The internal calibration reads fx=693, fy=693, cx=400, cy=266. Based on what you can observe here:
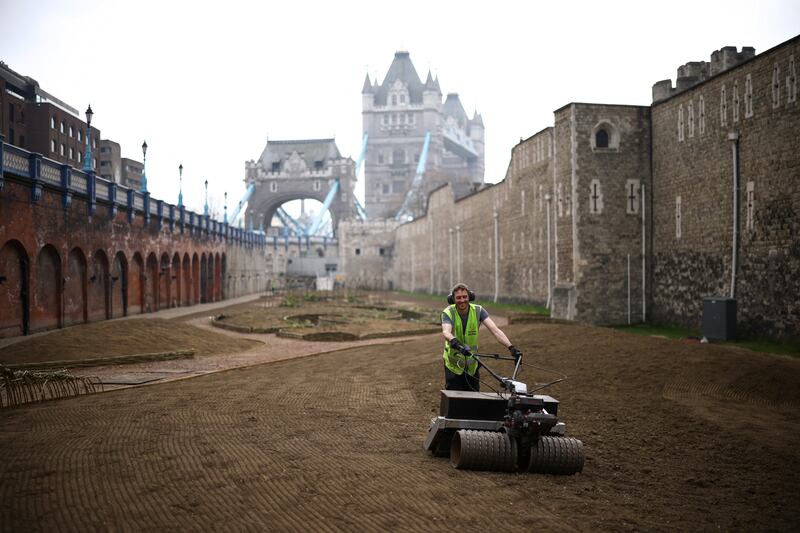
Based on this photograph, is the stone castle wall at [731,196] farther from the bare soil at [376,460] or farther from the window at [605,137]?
the bare soil at [376,460]

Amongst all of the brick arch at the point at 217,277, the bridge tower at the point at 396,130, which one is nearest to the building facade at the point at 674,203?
the brick arch at the point at 217,277

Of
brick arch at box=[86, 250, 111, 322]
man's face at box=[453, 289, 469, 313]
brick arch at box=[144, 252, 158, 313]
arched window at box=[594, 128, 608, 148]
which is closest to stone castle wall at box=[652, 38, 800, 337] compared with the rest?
arched window at box=[594, 128, 608, 148]

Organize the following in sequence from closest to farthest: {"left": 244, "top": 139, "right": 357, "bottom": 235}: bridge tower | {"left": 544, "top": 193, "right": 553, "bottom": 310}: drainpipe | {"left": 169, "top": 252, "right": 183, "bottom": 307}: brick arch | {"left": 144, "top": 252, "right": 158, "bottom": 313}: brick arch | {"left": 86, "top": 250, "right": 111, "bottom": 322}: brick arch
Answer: {"left": 86, "top": 250, "right": 111, "bottom": 322}: brick arch
{"left": 544, "top": 193, "right": 553, "bottom": 310}: drainpipe
{"left": 144, "top": 252, "right": 158, "bottom": 313}: brick arch
{"left": 169, "top": 252, "right": 183, "bottom": 307}: brick arch
{"left": 244, "top": 139, "right": 357, "bottom": 235}: bridge tower

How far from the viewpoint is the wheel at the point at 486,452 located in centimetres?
696

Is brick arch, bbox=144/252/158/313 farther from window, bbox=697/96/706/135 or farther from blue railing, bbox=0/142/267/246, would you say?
window, bbox=697/96/706/135

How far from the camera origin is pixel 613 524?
5598mm

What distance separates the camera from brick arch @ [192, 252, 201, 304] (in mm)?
45031

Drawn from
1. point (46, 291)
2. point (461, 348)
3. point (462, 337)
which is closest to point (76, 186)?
point (46, 291)

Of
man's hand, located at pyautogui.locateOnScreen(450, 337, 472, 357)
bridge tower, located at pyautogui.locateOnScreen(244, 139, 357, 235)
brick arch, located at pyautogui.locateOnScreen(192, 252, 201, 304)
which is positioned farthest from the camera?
bridge tower, located at pyautogui.locateOnScreen(244, 139, 357, 235)

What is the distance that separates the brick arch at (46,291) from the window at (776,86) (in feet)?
73.5

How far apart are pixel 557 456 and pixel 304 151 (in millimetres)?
110256

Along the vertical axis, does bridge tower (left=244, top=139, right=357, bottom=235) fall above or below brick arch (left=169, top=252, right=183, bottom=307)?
above

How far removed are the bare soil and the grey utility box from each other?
574 cm

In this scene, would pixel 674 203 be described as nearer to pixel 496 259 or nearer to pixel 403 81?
pixel 496 259
